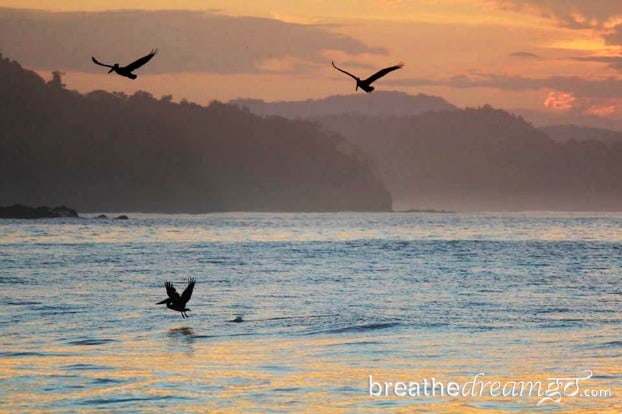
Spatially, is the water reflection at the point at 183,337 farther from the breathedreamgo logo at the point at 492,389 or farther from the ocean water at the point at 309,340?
the breathedreamgo logo at the point at 492,389

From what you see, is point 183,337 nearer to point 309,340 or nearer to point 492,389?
point 309,340

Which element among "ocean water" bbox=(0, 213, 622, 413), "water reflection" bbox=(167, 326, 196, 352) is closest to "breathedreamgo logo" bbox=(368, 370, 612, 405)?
"ocean water" bbox=(0, 213, 622, 413)

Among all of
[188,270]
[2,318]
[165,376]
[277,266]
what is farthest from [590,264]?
[165,376]

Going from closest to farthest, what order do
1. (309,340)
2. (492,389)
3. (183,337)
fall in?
1. (492,389)
2. (309,340)
3. (183,337)

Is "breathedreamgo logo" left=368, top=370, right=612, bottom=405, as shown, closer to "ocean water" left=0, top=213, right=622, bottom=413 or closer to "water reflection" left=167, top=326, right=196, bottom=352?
"ocean water" left=0, top=213, right=622, bottom=413

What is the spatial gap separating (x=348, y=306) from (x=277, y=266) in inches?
827

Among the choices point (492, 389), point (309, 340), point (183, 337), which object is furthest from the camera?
point (183, 337)

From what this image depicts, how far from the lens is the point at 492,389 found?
18328 millimetres

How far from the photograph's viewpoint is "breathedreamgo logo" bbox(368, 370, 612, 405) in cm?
1783

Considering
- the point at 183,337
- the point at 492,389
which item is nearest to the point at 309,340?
the point at 183,337

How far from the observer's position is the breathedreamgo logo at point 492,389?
17828 mm

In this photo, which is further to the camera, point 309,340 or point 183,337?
point 183,337

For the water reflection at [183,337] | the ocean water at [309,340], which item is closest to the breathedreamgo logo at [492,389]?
the ocean water at [309,340]

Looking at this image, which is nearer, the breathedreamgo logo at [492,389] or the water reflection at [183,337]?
the breathedreamgo logo at [492,389]
